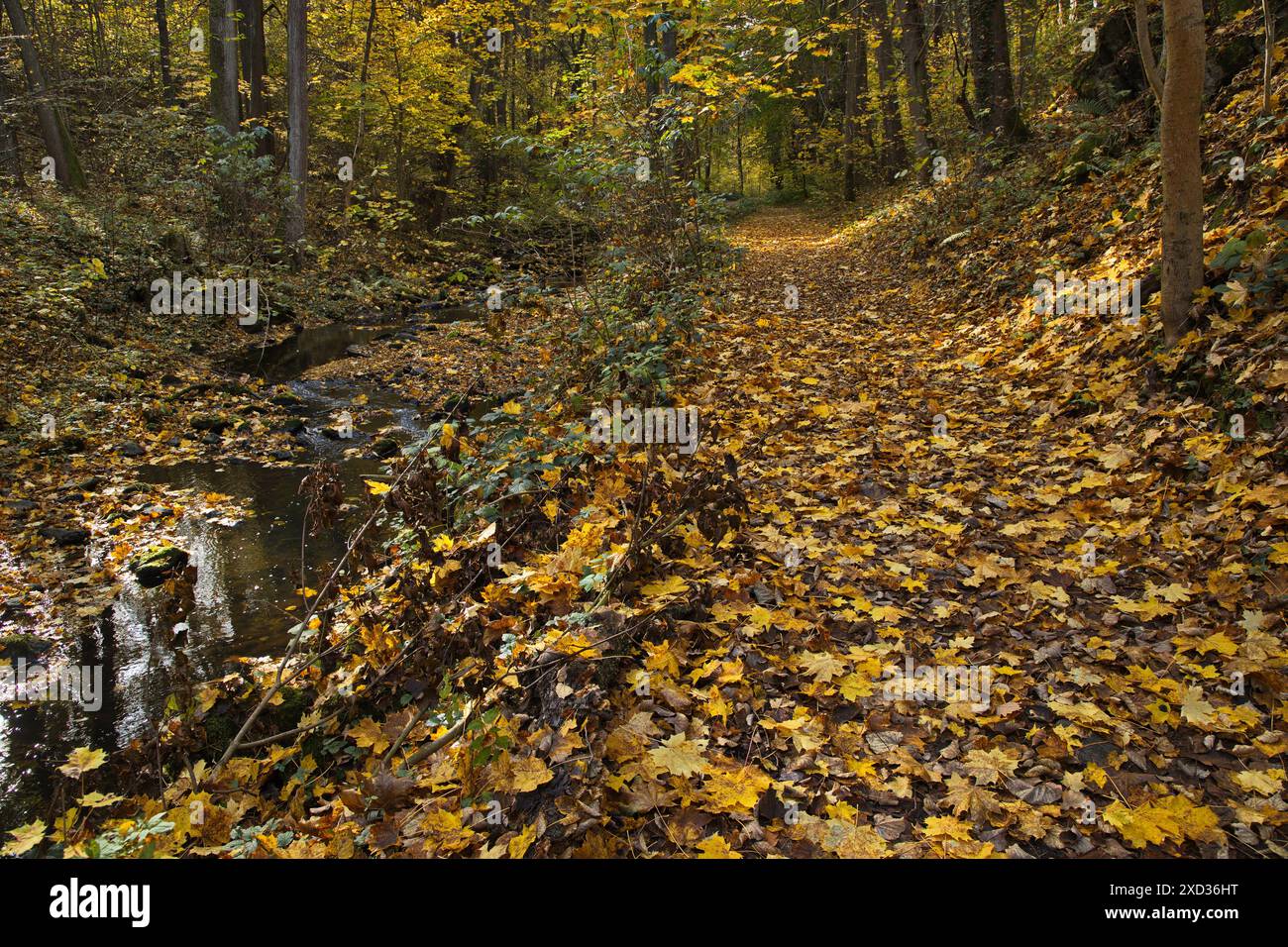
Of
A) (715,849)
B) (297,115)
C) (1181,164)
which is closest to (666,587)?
(715,849)

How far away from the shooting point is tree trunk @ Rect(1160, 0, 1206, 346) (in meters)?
5.01

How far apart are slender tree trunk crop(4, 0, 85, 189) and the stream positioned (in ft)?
34.0

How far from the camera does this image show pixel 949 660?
3.47 meters

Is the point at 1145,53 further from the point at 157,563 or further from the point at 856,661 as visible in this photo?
the point at 157,563

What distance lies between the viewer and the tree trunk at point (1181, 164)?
Result: 5.01m

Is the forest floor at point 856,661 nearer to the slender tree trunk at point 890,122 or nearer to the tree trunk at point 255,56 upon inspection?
the tree trunk at point 255,56

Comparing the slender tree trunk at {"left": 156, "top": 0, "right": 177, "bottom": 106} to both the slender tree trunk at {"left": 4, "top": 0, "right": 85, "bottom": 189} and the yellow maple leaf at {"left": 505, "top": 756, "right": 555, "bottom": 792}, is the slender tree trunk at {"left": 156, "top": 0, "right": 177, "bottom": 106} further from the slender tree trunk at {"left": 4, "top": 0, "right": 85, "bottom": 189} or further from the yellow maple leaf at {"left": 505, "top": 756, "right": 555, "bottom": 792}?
the yellow maple leaf at {"left": 505, "top": 756, "right": 555, "bottom": 792}

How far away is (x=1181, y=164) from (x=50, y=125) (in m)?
19.6

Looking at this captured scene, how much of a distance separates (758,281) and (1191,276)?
8.98 meters

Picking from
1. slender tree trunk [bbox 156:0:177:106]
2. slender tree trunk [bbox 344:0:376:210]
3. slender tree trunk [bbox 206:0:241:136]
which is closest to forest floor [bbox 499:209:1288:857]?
slender tree trunk [bbox 206:0:241:136]

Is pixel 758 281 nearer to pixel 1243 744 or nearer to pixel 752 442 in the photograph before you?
pixel 752 442

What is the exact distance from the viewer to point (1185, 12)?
4.96m
